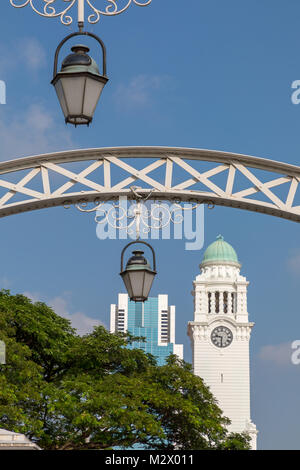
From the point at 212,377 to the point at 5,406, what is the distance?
122835 mm

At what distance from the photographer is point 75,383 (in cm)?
3825

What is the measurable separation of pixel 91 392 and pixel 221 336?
399 feet

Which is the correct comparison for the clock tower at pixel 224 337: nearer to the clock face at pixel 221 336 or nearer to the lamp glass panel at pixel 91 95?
the clock face at pixel 221 336

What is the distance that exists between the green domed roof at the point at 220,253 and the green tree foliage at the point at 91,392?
120734 millimetres

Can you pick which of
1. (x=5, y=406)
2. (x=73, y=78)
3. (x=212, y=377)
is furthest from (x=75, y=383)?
(x=212, y=377)

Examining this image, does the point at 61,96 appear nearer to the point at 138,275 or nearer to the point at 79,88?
the point at 79,88

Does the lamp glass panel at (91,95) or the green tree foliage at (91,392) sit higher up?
the green tree foliage at (91,392)

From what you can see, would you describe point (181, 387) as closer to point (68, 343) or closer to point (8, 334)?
point (68, 343)

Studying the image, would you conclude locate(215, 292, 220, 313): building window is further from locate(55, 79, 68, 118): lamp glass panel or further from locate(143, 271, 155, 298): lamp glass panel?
locate(55, 79, 68, 118): lamp glass panel

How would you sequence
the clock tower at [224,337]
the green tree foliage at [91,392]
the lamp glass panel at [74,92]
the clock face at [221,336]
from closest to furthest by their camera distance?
the lamp glass panel at [74,92] → the green tree foliage at [91,392] → the clock tower at [224,337] → the clock face at [221,336]

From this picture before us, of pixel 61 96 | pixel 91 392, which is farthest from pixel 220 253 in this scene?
pixel 61 96

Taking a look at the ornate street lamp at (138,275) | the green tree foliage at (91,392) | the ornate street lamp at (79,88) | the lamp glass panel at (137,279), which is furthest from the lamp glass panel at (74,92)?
the green tree foliage at (91,392)

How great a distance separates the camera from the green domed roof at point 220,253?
167m

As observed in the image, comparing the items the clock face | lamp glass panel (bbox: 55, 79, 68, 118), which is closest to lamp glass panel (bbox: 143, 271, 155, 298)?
lamp glass panel (bbox: 55, 79, 68, 118)
